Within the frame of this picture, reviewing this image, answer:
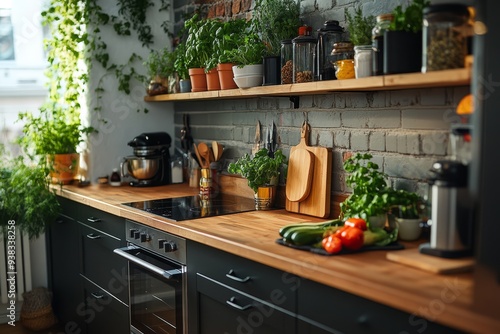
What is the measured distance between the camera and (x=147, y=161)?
3.81 metres

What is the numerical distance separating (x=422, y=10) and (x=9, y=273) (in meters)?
3.12

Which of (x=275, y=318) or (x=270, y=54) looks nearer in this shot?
(x=275, y=318)

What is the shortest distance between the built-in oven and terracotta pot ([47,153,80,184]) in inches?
40.5

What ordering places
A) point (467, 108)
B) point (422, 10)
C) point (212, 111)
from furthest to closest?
point (212, 111), point (422, 10), point (467, 108)

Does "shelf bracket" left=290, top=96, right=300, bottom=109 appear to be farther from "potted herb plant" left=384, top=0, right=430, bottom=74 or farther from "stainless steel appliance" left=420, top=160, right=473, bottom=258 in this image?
"stainless steel appliance" left=420, top=160, right=473, bottom=258

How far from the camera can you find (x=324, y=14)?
2.81 meters

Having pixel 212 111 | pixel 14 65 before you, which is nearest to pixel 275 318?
pixel 212 111

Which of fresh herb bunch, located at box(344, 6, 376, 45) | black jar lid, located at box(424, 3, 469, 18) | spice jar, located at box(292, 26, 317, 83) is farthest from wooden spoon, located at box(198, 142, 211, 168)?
black jar lid, located at box(424, 3, 469, 18)

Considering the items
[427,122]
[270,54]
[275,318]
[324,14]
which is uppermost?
[324,14]

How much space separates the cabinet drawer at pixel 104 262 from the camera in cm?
314

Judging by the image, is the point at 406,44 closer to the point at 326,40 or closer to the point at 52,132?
the point at 326,40

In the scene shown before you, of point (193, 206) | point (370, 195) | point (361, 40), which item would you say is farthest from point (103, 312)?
point (361, 40)

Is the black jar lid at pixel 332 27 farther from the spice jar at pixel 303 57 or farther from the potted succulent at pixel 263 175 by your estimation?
the potted succulent at pixel 263 175

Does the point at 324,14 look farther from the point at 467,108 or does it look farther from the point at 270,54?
the point at 467,108
